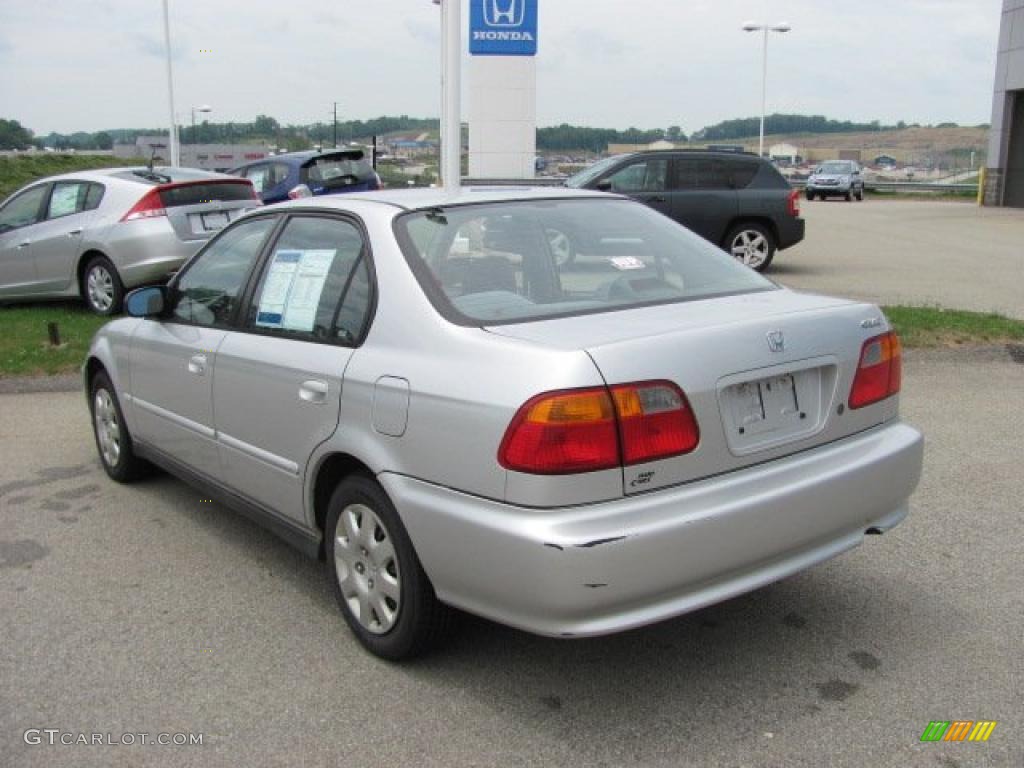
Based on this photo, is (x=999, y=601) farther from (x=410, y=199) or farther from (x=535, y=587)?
(x=410, y=199)

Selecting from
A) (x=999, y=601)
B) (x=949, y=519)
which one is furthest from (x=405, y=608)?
(x=949, y=519)

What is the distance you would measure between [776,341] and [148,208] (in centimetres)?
873

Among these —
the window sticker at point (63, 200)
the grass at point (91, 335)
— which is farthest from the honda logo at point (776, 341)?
the window sticker at point (63, 200)

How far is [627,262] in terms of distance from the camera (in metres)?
3.94

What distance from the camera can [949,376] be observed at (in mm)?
8031

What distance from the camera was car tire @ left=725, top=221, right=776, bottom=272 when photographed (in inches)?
571

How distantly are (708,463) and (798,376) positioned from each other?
0.52m

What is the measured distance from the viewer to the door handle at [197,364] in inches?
177

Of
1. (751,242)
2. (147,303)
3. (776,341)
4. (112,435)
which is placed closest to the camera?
(776,341)

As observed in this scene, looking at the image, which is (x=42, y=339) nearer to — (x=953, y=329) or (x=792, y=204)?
(x=953, y=329)

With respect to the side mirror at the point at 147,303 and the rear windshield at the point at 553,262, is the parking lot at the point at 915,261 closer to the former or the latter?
the rear windshield at the point at 553,262

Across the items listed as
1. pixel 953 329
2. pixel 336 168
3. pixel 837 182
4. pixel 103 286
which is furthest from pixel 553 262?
pixel 837 182

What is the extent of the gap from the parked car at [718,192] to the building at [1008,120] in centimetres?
2474

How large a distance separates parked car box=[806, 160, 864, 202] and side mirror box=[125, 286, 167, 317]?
4193 centimetres
